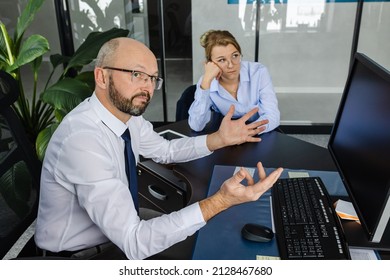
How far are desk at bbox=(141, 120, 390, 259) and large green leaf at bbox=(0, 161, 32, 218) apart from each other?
0.63 meters

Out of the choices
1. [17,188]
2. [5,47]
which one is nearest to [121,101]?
[17,188]

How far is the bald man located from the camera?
3.93 feet

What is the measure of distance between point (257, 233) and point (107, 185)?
19.5 inches

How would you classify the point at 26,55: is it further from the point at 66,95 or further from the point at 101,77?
the point at 101,77

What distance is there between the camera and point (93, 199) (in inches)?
47.9

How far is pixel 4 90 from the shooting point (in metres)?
1.39

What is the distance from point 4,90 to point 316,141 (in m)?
3.35

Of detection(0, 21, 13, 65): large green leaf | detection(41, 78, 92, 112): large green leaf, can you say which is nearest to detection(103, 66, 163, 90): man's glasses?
detection(41, 78, 92, 112): large green leaf

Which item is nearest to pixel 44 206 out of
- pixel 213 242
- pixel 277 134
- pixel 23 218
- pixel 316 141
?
pixel 23 218

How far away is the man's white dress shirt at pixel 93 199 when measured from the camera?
1199 mm

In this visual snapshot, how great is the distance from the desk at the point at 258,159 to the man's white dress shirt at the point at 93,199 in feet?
1.08

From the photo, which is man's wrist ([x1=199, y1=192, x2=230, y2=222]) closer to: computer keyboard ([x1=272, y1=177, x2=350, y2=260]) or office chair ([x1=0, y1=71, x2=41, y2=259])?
computer keyboard ([x1=272, y1=177, x2=350, y2=260])

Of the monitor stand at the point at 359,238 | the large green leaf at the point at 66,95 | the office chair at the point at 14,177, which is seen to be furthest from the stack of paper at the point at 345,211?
the large green leaf at the point at 66,95

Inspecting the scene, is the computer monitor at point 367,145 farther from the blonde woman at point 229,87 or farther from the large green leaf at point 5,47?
the large green leaf at point 5,47
